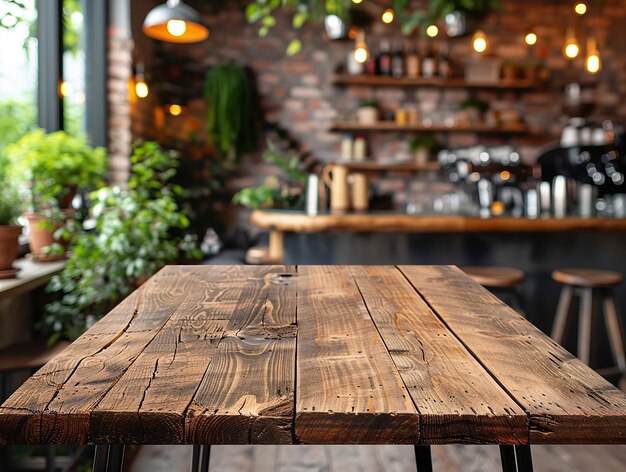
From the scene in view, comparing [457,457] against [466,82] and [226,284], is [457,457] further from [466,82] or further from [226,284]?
[466,82]

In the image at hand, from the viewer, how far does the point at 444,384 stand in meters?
0.83

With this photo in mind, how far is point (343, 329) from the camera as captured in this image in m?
1.12

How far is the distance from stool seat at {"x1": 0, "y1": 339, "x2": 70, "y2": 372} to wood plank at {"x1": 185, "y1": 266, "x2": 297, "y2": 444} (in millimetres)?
1151

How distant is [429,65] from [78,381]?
17.0 feet

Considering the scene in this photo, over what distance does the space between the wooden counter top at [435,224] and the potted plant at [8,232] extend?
1385 millimetres

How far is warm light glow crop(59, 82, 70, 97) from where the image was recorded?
3424mm

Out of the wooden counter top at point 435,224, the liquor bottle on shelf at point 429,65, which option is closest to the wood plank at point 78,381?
the wooden counter top at point 435,224

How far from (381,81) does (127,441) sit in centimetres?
513

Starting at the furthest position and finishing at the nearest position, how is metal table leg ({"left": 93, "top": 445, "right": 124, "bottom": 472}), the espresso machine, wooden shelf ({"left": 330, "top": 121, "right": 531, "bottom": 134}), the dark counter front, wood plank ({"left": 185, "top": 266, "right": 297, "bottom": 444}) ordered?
wooden shelf ({"left": 330, "top": 121, "right": 531, "bottom": 134}), the espresso machine, the dark counter front, metal table leg ({"left": 93, "top": 445, "right": 124, "bottom": 472}), wood plank ({"left": 185, "top": 266, "right": 297, "bottom": 444})

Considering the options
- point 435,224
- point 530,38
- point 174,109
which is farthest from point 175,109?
point 530,38

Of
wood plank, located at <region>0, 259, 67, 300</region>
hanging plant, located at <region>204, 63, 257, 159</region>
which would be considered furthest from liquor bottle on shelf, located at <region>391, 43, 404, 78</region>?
wood plank, located at <region>0, 259, 67, 300</region>

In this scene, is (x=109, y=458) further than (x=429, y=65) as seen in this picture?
No

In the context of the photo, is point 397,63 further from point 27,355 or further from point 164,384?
point 164,384

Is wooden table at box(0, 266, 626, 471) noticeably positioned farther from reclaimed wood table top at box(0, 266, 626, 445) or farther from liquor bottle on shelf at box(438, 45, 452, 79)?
liquor bottle on shelf at box(438, 45, 452, 79)
